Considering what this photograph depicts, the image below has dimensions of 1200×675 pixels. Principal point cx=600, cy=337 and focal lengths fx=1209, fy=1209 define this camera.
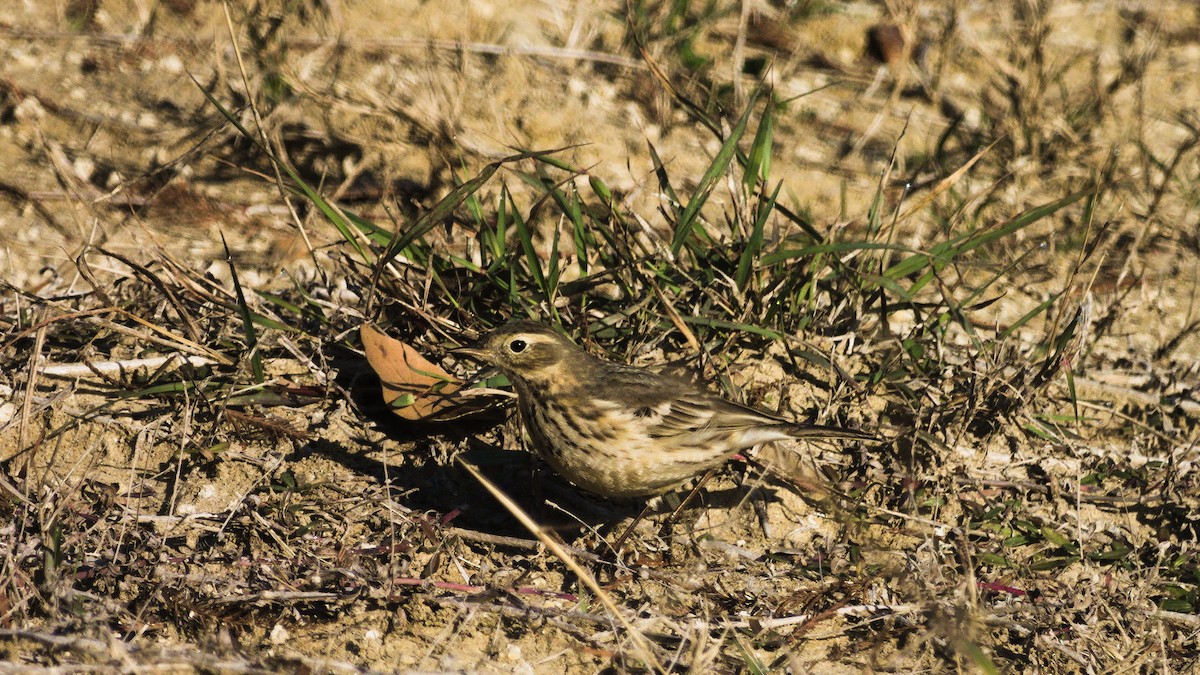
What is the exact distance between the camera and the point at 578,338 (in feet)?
16.2

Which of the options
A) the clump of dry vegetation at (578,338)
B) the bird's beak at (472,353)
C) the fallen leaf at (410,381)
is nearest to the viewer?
the clump of dry vegetation at (578,338)

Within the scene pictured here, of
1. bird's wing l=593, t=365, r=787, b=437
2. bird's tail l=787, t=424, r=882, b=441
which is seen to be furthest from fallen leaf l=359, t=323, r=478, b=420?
bird's tail l=787, t=424, r=882, b=441

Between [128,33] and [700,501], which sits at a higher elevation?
[128,33]

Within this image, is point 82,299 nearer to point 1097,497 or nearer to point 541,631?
point 541,631

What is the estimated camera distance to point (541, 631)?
4066mm

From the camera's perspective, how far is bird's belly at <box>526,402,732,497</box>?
416 cm

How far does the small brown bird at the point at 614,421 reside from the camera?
165 inches

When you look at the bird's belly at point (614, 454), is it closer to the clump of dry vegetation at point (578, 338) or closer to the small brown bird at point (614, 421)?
the small brown bird at point (614, 421)

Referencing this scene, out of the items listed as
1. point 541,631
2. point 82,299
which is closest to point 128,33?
point 82,299

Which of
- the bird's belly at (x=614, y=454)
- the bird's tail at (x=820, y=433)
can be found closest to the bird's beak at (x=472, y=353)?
the bird's belly at (x=614, y=454)

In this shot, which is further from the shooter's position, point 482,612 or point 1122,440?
point 1122,440

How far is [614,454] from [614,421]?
13 cm

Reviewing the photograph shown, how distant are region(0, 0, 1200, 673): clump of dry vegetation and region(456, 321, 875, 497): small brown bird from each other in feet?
1.01

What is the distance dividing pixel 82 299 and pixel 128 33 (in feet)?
8.55
